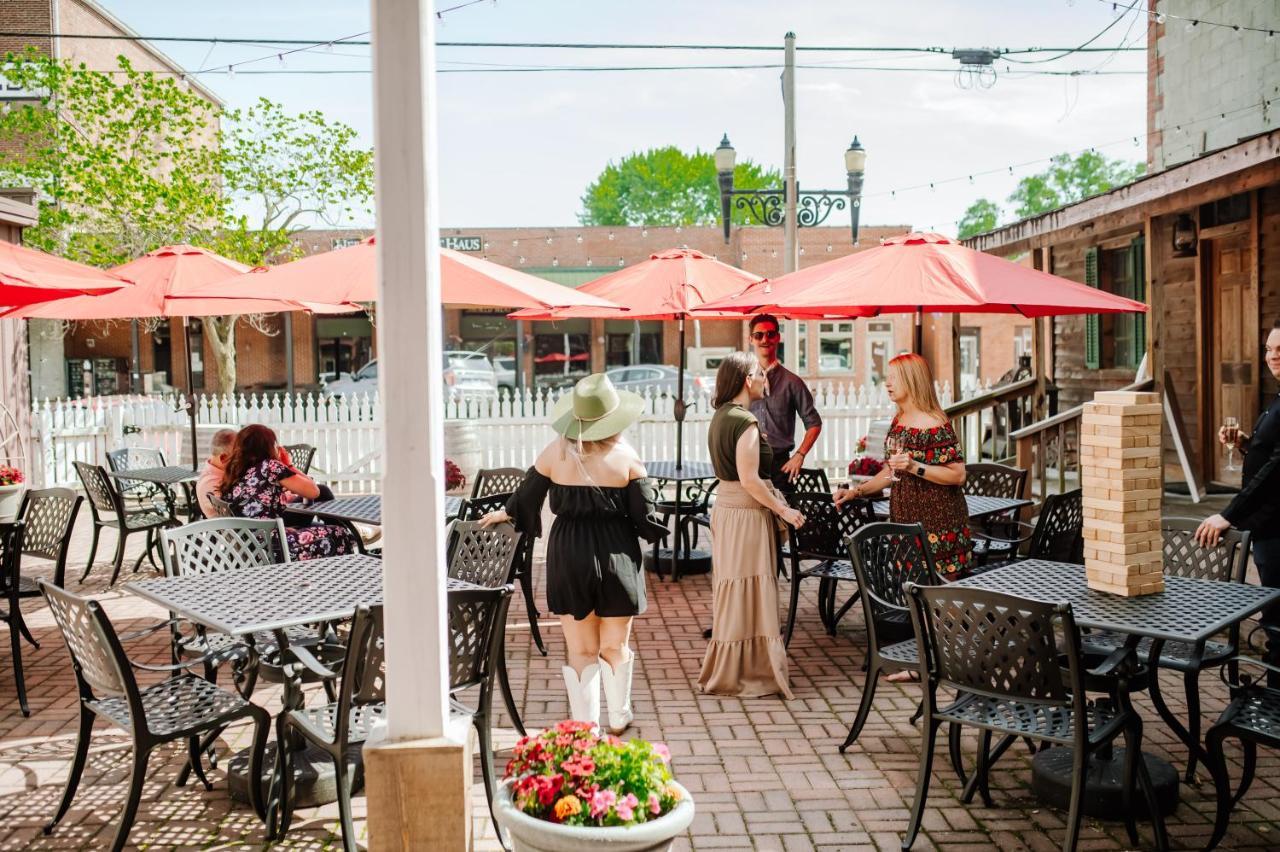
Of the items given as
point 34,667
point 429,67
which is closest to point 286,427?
point 34,667

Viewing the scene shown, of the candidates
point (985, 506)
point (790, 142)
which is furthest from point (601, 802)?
point (790, 142)

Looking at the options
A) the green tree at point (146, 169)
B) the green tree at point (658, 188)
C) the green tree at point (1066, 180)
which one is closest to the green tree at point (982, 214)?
the green tree at point (1066, 180)

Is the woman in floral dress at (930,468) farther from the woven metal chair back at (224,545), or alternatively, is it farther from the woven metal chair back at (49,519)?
the woven metal chair back at (49,519)

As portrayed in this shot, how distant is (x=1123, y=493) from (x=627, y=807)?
7.43 feet

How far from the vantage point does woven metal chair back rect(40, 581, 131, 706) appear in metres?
3.66

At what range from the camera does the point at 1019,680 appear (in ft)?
12.2

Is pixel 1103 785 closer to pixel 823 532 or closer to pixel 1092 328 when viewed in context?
pixel 823 532

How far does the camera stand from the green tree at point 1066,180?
265 feet

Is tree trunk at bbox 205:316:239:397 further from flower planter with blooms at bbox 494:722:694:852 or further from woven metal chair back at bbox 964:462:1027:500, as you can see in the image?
flower planter with blooms at bbox 494:722:694:852

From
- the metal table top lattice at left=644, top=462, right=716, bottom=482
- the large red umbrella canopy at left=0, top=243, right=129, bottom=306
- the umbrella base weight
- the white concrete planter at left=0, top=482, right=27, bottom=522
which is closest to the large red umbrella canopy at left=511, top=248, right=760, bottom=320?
the metal table top lattice at left=644, top=462, right=716, bottom=482

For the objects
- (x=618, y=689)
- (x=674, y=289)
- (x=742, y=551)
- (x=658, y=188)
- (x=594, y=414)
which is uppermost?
(x=658, y=188)

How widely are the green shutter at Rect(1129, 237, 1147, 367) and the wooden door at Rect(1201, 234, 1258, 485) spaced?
1502 mm

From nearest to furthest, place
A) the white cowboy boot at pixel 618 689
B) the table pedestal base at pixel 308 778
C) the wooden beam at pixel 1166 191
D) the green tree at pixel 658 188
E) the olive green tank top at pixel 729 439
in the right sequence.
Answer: the table pedestal base at pixel 308 778
the white cowboy boot at pixel 618 689
the olive green tank top at pixel 729 439
the wooden beam at pixel 1166 191
the green tree at pixel 658 188

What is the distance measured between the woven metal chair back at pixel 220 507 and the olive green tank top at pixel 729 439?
2715 millimetres
